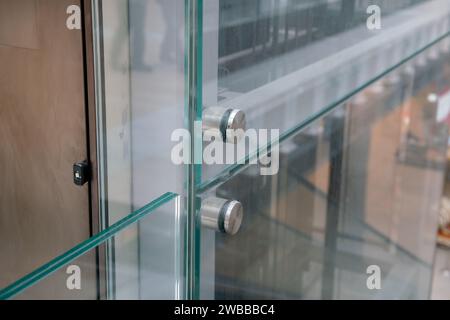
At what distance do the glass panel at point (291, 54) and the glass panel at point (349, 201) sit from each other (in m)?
0.03

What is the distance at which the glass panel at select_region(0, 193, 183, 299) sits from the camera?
0.47 metres

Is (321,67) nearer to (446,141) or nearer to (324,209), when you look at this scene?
(324,209)

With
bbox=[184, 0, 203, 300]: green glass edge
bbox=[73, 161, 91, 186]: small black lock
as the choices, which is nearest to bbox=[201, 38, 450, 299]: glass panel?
bbox=[184, 0, 203, 300]: green glass edge

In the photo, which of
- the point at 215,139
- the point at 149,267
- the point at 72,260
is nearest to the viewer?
the point at 72,260

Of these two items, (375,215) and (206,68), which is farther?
Answer: (375,215)

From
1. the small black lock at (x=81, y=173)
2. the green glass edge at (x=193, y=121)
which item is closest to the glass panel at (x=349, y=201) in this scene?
the green glass edge at (x=193, y=121)

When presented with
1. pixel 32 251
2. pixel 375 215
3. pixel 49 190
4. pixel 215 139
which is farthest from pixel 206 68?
pixel 375 215

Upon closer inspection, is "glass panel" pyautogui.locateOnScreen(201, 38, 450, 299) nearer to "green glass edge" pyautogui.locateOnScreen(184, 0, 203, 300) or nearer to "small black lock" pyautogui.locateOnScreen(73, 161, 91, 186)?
"green glass edge" pyautogui.locateOnScreen(184, 0, 203, 300)

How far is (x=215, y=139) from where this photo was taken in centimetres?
59

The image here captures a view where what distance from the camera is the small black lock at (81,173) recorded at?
1020 millimetres

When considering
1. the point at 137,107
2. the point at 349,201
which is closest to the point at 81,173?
the point at 137,107

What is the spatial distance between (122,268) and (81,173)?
1.05ft

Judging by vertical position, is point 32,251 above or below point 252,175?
below

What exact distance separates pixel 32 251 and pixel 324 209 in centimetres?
68
